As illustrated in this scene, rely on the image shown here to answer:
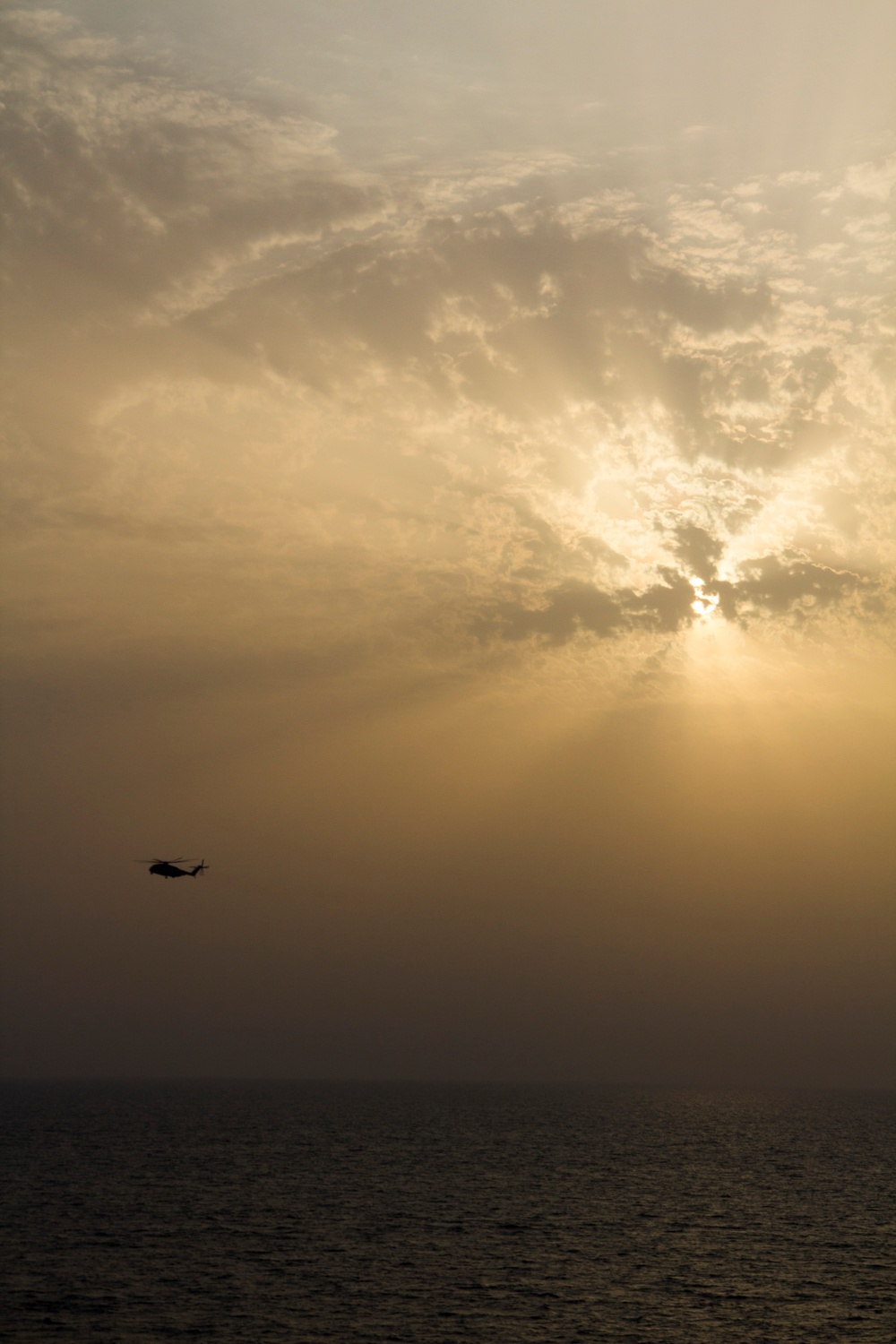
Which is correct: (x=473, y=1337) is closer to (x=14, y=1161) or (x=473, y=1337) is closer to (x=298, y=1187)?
(x=298, y=1187)

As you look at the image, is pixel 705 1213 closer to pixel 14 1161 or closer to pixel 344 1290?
pixel 344 1290

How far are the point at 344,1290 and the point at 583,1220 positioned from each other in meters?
37.6

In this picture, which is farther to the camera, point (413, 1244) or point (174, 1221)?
point (174, 1221)

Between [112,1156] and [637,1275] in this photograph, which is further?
[112,1156]

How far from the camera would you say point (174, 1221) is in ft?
303

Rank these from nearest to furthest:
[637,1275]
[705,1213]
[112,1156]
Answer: [637,1275], [705,1213], [112,1156]

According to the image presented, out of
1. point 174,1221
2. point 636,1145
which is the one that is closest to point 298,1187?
point 174,1221

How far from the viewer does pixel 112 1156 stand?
149750 millimetres

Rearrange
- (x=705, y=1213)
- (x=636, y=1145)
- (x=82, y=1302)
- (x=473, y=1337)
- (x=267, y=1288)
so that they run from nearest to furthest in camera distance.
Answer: (x=473, y=1337) → (x=82, y=1302) → (x=267, y=1288) → (x=705, y=1213) → (x=636, y=1145)

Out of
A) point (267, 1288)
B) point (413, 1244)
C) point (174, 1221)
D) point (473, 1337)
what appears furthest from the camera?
point (174, 1221)

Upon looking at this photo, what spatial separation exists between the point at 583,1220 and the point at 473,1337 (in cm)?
4488

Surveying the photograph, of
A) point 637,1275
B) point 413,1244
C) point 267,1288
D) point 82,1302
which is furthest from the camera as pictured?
point 413,1244

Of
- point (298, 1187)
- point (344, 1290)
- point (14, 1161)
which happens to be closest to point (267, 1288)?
point (344, 1290)

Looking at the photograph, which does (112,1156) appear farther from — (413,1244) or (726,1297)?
(726,1297)
